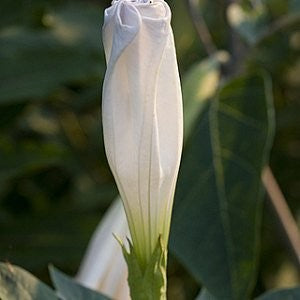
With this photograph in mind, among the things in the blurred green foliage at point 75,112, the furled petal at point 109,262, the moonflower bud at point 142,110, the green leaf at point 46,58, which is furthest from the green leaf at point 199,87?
the moonflower bud at point 142,110

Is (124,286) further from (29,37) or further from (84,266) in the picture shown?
(29,37)

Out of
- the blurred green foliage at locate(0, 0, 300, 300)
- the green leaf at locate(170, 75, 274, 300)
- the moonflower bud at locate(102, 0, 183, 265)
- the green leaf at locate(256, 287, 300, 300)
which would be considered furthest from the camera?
the blurred green foliage at locate(0, 0, 300, 300)

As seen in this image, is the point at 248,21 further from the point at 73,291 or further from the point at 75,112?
the point at 75,112

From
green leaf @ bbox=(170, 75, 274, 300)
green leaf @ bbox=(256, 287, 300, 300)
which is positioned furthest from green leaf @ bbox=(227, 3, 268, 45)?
green leaf @ bbox=(256, 287, 300, 300)

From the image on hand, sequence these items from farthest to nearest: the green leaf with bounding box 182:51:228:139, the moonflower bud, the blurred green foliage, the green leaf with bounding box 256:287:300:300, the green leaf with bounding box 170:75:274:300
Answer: the blurred green foliage < the green leaf with bounding box 182:51:228:139 < the green leaf with bounding box 170:75:274:300 < the green leaf with bounding box 256:287:300:300 < the moonflower bud

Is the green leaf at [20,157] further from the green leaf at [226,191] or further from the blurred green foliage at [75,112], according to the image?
the green leaf at [226,191]

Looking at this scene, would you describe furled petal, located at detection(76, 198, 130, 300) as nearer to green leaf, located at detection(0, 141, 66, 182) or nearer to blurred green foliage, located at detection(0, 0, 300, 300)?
blurred green foliage, located at detection(0, 0, 300, 300)

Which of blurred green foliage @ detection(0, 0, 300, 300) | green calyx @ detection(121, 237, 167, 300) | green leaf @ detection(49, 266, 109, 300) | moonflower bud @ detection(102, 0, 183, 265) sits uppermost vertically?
moonflower bud @ detection(102, 0, 183, 265)
